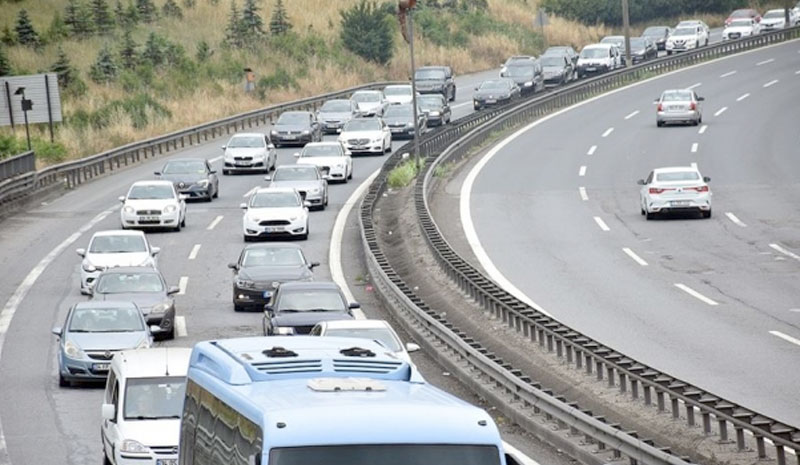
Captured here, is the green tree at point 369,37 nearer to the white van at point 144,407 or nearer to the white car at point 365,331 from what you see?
the white car at point 365,331

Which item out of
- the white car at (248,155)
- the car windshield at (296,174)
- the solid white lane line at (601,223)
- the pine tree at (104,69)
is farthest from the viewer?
the pine tree at (104,69)

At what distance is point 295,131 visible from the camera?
65750mm

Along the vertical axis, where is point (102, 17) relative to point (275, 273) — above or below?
above

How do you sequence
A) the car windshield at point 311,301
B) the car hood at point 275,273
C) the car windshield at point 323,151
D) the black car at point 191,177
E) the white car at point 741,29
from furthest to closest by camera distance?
1. the white car at point 741,29
2. the car windshield at point 323,151
3. the black car at point 191,177
4. the car hood at point 275,273
5. the car windshield at point 311,301

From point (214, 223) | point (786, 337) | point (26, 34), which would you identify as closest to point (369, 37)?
point (26, 34)

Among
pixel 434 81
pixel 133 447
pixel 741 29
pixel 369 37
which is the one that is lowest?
pixel 133 447

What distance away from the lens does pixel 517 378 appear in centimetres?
2198

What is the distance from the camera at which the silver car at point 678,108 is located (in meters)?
66.9

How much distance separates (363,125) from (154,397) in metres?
45.5

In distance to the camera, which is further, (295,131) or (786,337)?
(295,131)

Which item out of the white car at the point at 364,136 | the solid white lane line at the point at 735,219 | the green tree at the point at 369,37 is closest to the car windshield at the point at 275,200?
the solid white lane line at the point at 735,219

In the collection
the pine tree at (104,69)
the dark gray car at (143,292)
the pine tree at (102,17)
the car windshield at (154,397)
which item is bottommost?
the dark gray car at (143,292)

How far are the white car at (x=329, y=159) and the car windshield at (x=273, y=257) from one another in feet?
64.1

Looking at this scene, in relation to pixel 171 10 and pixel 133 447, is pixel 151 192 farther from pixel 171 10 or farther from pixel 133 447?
pixel 171 10
